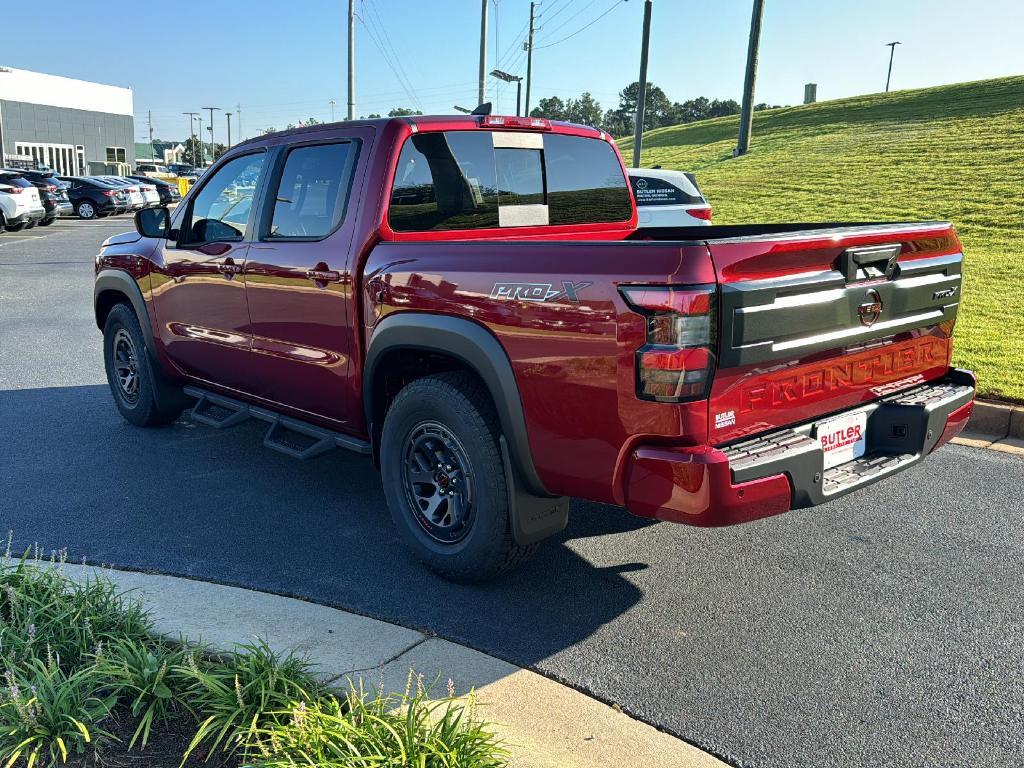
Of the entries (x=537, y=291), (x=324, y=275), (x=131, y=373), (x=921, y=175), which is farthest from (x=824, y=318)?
(x=921, y=175)

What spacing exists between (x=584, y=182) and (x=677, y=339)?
2.35 m

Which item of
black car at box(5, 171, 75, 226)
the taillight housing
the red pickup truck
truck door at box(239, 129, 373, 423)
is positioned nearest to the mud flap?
the red pickup truck

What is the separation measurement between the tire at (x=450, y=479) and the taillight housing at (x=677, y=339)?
903mm

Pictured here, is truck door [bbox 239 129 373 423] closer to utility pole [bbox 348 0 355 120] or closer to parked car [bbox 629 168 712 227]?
parked car [bbox 629 168 712 227]

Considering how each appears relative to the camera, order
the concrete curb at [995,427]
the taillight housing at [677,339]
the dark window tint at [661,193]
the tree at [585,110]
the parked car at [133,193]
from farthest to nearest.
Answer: the tree at [585,110], the parked car at [133,193], the dark window tint at [661,193], the concrete curb at [995,427], the taillight housing at [677,339]

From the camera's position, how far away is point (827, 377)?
350 centimetres

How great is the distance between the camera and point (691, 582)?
4047 millimetres

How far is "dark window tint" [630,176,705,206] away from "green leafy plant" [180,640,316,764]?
9723 mm

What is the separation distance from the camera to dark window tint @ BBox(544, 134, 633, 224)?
4926mm

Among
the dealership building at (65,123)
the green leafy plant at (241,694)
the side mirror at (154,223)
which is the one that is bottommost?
the green leafy plant at (241,694)

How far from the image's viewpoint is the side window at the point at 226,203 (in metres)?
5.12

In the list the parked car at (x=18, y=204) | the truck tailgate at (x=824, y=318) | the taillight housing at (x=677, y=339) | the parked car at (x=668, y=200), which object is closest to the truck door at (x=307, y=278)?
the taillight housing at (x=677, y=339)

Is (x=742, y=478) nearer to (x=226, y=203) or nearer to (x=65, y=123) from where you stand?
(x=226, y=203)

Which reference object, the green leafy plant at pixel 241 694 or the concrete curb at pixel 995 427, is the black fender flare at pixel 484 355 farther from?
the concrete curb at pixel 995 427
